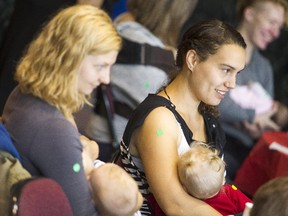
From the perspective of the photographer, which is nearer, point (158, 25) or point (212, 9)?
point (158, 25)

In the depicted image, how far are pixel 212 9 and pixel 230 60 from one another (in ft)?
8.27

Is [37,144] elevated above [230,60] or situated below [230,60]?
below

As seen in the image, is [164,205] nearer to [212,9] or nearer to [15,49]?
[15,49]

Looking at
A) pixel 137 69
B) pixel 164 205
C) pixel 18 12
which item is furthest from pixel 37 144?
pixel 18 12

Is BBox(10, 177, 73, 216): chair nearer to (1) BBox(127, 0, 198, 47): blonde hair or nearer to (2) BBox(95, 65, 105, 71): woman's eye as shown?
(2) BBox(95, 65, 105, 71): woman's eye

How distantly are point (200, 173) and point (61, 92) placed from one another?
Answer: 1.81ft

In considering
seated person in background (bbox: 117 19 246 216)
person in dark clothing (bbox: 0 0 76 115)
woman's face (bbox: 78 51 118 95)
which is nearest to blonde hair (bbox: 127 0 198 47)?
person in dark clothing (bbox: 0 0 76 115)

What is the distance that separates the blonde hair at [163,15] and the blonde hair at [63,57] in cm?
138

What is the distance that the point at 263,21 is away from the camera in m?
4.48

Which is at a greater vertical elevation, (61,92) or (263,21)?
(61,92)

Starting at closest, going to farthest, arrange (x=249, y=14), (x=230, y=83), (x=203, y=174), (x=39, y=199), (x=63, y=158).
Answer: (x=39, y=199) → (x=63, y=158) → (x=203, y=174) → (x=230, y=83) → (x=249, y=14)

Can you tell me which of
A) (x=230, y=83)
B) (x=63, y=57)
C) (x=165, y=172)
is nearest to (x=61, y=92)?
(x=63, y=57)

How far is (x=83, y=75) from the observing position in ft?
8.21

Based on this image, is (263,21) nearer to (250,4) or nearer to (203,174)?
(250,4)
